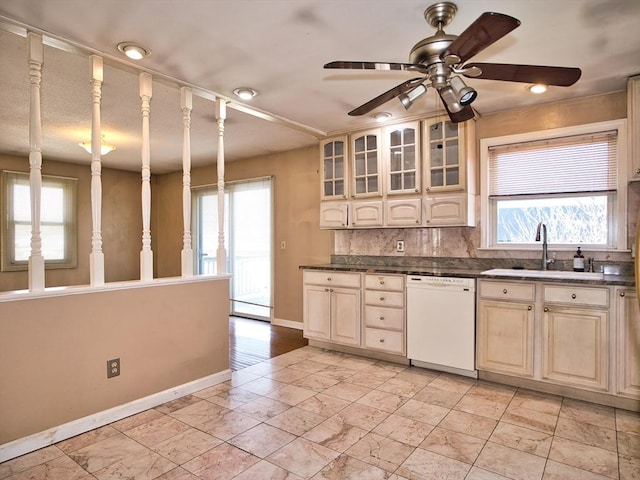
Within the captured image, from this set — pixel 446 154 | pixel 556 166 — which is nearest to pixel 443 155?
pixel 446 154

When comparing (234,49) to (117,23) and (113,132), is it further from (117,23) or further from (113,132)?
(113,132)

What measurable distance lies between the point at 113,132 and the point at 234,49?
274 cm

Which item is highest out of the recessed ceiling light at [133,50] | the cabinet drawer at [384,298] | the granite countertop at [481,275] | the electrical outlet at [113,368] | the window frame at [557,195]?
the recessed ceiling light at [133,50]

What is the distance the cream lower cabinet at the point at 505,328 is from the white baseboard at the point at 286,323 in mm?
2620

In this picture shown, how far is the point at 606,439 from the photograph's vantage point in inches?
92.7

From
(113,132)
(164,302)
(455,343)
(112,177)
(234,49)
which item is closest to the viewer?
(234,49)

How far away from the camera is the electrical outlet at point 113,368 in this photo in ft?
8.55

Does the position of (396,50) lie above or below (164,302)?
above

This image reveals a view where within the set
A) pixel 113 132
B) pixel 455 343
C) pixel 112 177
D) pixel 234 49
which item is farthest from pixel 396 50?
pixel 112 177

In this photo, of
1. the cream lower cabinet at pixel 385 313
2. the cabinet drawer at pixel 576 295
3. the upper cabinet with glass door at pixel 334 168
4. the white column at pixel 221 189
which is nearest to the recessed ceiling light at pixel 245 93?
the white column at pixel 221 189

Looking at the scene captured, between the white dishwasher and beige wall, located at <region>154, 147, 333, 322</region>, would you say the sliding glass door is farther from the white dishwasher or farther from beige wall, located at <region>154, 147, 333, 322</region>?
the white dishwasher

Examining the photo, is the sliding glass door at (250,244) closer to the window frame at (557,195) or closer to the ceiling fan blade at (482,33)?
the window frame at (557,195)

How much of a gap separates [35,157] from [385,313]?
9.85ft

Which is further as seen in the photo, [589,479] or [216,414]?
[216,414]
